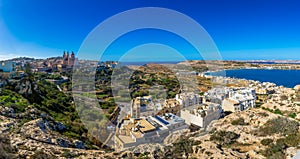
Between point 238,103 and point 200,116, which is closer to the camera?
point 200,116

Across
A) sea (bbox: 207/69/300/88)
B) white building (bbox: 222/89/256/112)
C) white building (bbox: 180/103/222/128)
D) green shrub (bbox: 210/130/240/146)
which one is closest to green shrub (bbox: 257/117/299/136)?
green shrub (bbox: 210/130/240/146)

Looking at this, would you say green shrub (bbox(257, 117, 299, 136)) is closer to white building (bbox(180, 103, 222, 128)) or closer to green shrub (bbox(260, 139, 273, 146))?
green shrub (bbox(260, 139, 273, 146))

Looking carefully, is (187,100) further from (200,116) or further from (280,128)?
(280,128)

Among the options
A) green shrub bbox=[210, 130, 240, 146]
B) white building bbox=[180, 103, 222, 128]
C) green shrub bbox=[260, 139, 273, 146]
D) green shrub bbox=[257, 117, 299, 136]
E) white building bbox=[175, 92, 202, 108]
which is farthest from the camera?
white building bbox=[175, 92, 202, 108]

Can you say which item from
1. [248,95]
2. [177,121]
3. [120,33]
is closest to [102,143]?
[177,121]

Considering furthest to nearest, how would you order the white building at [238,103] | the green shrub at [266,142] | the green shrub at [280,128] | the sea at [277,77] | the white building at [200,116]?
the sea at [277,77]
the white building at [238,103]
the white building at [200,116]
the green shrub at [280,128]
the green shrub at [266,142]

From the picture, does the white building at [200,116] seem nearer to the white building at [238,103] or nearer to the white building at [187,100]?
the white building at [187,100]

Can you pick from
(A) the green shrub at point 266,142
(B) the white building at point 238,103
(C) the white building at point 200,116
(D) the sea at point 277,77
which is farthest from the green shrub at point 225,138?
(D) the sea at point 277,77

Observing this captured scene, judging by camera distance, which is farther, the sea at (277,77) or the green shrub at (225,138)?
the sea at (277,77)

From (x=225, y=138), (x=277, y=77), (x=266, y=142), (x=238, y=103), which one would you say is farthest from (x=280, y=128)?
(x=277, y=77)

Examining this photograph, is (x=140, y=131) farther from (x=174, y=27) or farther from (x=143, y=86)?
(x=143, y=86)

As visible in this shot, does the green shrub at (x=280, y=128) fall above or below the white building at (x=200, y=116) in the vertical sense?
above
